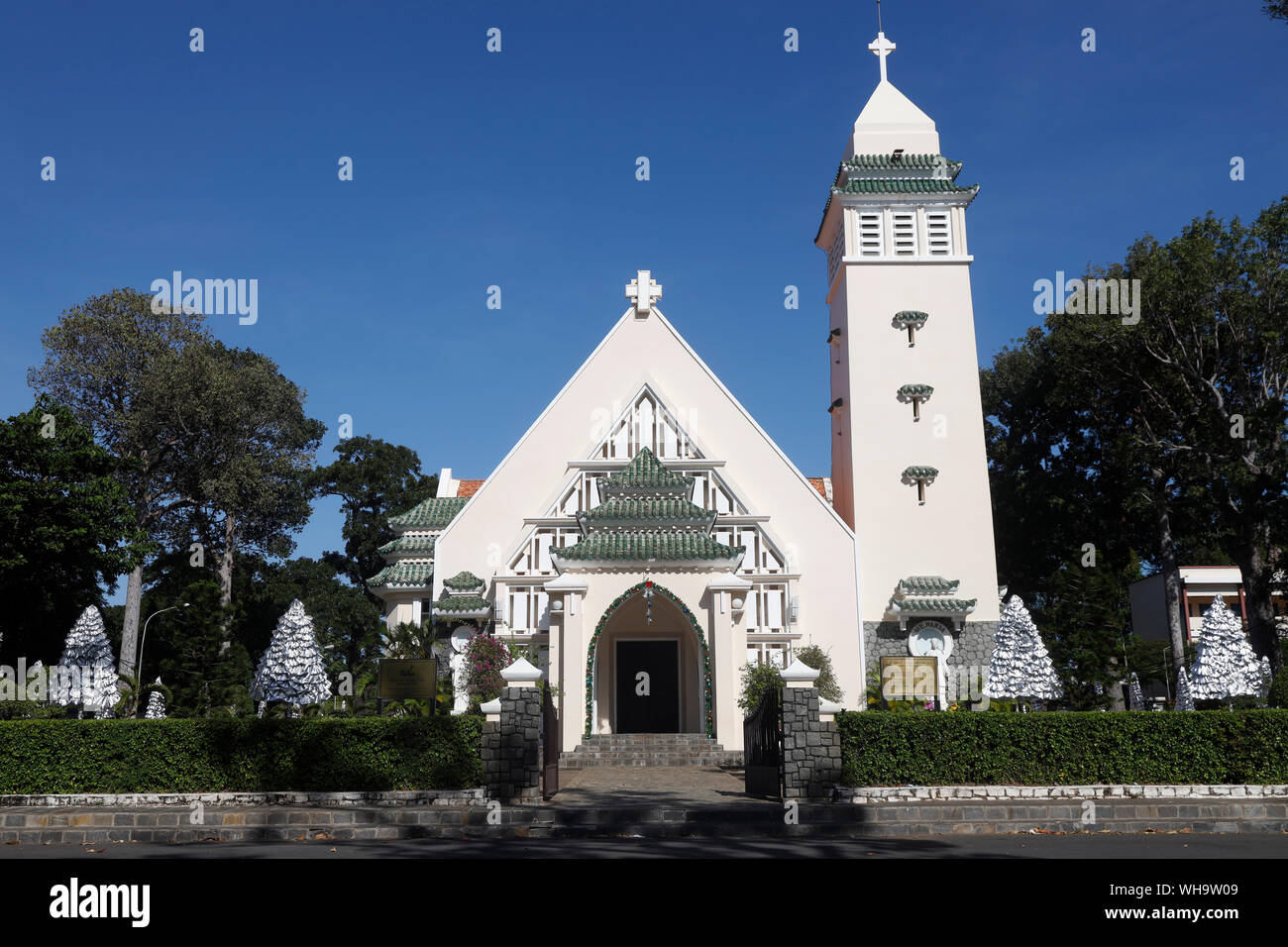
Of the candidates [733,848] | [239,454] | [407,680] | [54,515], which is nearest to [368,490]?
[239,454]

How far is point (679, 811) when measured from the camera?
14570 millimetres

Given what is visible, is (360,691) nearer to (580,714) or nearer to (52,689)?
(580,714)

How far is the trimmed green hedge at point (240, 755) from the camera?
16375mm

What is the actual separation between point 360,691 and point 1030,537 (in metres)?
30.0

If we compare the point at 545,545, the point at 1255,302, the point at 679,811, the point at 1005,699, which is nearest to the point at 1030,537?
the point at 1255,302

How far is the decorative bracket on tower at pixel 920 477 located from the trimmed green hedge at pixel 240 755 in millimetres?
16899

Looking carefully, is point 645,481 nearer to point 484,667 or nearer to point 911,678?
point 484,667

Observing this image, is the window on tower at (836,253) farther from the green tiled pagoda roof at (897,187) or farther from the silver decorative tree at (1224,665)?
the silver decorative tree at (1224,665)

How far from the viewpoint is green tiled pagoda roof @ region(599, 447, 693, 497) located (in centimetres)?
2664

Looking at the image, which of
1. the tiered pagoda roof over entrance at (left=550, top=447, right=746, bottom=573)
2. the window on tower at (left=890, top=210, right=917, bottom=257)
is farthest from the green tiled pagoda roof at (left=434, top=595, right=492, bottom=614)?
the window on tower at (left=890, top=210, right=917, bottom=257)

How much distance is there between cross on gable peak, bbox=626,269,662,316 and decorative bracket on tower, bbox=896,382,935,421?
7.72 metres

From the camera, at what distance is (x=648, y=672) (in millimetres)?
26812

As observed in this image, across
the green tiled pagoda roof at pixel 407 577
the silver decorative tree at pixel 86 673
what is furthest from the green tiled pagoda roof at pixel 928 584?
the silver decorative tree at pixel 86 673

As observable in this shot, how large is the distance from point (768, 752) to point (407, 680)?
691cm
